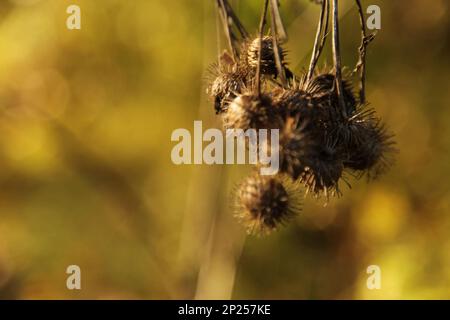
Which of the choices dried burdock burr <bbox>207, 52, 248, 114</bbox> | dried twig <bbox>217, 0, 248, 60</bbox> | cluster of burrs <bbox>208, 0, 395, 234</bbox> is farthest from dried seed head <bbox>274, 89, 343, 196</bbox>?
dried twig <bbox>217, 0, 248, 60</bbox>

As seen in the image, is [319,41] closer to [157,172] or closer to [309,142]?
[309,142]

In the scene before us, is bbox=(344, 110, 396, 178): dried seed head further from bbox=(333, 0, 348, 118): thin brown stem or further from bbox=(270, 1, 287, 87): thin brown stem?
bbox=(270, 1, 287, 87): thin brown stem

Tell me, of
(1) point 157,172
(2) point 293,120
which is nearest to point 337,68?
(2) point 293,120

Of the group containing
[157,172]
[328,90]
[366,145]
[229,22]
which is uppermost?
[157,172]

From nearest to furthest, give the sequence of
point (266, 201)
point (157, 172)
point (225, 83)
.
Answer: point (266, 201), point (225, 83), point (157, 172)

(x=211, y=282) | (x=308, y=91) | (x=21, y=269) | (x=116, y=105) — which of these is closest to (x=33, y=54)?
(x=116, y=105)

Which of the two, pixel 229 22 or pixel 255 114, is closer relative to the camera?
pixel 255 114

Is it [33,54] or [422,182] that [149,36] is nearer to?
[33,54]

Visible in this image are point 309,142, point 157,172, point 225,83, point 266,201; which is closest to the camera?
point 309,142
